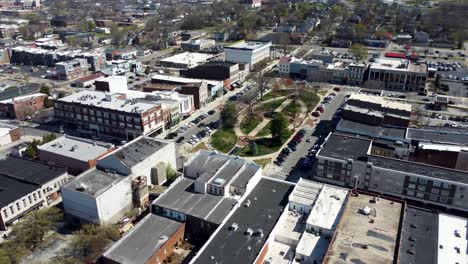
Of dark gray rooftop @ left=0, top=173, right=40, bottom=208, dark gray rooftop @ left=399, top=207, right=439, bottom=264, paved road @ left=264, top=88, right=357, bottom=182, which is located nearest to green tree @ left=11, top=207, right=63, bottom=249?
dark gray rooftop @ left=0, top=173, right=40, bottom=208

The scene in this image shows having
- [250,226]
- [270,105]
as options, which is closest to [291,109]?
[270,105]

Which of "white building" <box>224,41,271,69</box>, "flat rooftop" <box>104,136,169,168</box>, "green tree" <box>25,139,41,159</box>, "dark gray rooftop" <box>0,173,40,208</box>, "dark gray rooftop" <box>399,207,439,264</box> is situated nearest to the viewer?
"dark gray rooftop" <box>399,207,439,264</box>

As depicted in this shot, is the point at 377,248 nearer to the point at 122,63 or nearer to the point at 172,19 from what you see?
the point at 122,63

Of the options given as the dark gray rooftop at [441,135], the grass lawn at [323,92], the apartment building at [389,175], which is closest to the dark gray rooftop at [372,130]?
the dark gray rooftop at [441,135]

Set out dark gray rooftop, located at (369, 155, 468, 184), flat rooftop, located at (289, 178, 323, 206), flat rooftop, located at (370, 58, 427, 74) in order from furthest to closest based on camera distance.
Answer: flat rooftop, located at (370, 58, 427, 74), dark gray rooftop, located at (369, 155, 468, 184), flat rooftop, located at (289, 178, 323, 206)

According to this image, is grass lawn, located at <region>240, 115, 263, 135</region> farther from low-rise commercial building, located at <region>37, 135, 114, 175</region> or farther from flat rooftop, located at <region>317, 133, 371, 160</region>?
low-rise commercial building, located at <region>37, 135, 114, 175</region>

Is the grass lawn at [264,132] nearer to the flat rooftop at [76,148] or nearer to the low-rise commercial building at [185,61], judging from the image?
the flat rooftop at [76,148]

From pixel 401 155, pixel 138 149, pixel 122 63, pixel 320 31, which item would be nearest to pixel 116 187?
pixel 138 149
